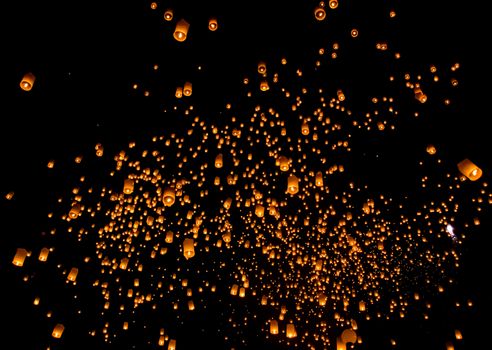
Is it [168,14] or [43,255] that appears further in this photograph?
[43,255]

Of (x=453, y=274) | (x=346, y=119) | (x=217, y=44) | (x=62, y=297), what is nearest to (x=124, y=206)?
(x=62, y=297)

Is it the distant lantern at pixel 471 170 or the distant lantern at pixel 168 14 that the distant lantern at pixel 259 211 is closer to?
the distant lantern at pixel 471 170

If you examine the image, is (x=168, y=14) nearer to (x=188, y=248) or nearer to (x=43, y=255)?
(x=188, y=248)

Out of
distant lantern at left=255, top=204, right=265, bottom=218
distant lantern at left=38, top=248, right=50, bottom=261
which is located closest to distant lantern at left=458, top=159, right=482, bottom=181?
distant lantern at left=255, top=204, right=265, bottom=218

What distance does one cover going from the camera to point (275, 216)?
8.30 metres

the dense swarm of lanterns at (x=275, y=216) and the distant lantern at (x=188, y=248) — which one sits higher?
the dense swarm of lanterns at (x=275, y=216)

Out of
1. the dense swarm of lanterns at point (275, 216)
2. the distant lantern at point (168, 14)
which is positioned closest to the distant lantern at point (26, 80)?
the distant lantern at point (168, 14)

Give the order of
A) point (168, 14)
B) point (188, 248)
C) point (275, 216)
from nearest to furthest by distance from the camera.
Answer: point (168, 14), point (188, 248), point (275, 216)

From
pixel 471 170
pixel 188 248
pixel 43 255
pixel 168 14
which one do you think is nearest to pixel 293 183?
pixel 188 248

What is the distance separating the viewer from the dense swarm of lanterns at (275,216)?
21.0 feet

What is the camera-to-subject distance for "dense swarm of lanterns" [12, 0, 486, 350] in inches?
252

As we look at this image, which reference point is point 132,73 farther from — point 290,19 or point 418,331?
point 418,331

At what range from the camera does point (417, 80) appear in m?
5.86

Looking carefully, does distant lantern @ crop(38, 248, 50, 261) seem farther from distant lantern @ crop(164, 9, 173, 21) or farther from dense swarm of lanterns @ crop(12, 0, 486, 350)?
distant lantern @ crop(164, 9, 173, 21)
